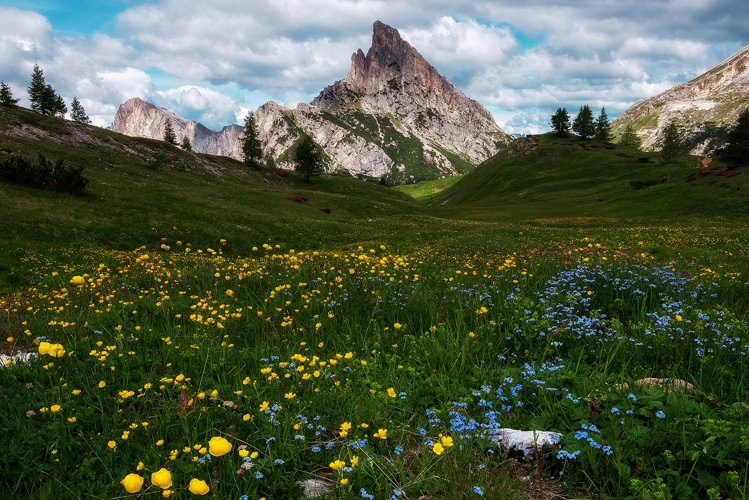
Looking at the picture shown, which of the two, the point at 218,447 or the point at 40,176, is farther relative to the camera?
the point at 40,176

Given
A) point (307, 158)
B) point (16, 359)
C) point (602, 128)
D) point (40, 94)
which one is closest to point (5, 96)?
point (40, 94)

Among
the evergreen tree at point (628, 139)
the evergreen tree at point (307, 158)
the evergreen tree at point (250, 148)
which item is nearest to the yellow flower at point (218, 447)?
the evergreen tree at point (307, 158)

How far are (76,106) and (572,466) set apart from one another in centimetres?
18414

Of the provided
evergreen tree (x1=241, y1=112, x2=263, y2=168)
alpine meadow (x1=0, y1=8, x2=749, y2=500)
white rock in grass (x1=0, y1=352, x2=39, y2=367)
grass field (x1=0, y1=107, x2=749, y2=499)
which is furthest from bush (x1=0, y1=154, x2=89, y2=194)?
evergreen tree (x1=241, y1=112, x2=263, y2=168)

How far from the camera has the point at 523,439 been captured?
3.71 metres

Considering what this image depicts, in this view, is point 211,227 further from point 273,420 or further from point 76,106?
point 76,106

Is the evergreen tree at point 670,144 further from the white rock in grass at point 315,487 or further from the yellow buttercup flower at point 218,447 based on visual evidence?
the yellow buttercup flower at point 218,447

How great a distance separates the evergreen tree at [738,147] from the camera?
65000 mm

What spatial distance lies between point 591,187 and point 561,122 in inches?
2185

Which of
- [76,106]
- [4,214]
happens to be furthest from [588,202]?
[76,106]

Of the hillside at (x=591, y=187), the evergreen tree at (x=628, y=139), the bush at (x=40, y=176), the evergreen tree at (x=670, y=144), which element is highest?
the evergreen tree at (x=628, y=139)

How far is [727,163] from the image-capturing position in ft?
226

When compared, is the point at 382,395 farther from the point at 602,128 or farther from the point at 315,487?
the point at 602,128

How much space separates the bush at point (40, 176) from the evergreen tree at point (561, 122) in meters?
133
